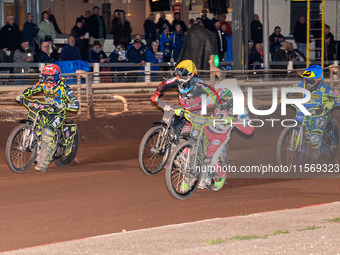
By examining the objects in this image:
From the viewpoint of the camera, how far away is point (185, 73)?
36.1 feet

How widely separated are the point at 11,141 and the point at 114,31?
1109 centimetres

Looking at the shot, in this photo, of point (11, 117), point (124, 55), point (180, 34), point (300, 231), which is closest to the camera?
point (300, 231)

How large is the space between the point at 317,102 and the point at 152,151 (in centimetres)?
283

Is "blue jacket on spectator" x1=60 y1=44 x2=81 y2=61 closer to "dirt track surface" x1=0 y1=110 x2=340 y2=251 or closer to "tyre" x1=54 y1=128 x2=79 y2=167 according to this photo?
"dirt track surface" x1=0 y1=110 x2=340 y2=251

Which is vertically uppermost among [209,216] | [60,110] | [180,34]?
[180,34]

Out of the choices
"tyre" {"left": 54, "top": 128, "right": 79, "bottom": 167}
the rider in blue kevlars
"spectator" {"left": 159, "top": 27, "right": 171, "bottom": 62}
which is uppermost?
"spectator" {"left": 159, "top": 27, "right": 171, "bottom": 62}

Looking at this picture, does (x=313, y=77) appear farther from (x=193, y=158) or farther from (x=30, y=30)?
(x=30, y=30)

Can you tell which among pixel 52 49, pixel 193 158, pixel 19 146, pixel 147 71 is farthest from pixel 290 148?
pixel 52 49

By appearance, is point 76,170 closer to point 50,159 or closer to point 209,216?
point 50,159

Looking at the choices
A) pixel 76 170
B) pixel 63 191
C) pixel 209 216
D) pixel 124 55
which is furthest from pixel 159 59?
pixel 209 216

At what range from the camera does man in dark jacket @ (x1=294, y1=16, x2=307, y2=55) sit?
26.1m

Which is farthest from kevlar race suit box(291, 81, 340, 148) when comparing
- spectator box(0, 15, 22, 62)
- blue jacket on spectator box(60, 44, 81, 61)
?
spectator box(0, 15, 22, 62)

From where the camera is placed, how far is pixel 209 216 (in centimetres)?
965

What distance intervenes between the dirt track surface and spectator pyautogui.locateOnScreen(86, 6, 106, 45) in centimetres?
830
